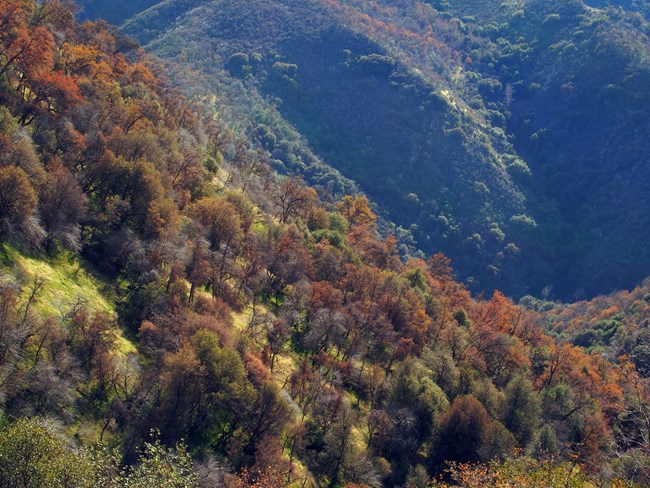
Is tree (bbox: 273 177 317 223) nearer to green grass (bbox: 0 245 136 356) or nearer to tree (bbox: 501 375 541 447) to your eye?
green grass (bbox: 0 245 136 356)

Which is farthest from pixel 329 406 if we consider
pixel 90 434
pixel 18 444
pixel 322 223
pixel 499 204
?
pixel 499 204

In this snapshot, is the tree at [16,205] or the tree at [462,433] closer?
the tree at [16,205]

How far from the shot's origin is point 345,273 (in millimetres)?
78688

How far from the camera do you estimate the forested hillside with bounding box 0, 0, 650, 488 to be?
38.1 meters

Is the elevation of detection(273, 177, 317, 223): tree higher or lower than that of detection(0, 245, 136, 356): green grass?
higher

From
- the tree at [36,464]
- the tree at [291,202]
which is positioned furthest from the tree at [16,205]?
the tree at [291,202]

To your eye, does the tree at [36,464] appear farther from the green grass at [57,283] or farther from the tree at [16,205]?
the tree at [16,205]

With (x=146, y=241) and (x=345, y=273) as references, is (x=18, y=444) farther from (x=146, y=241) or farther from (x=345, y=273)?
(x=345, y=273)

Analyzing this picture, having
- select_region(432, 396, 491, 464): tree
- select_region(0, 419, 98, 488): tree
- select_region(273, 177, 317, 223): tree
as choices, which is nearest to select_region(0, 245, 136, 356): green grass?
select_region(0, 419, 98, 488): tree

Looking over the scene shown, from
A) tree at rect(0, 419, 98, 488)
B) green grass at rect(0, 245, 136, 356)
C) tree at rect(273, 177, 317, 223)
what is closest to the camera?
tree at rect(0, 419, 98, 488)

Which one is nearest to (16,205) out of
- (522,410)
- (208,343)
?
(208,343)

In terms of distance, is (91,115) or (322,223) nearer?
(91,115)

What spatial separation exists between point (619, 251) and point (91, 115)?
165230 millimetres

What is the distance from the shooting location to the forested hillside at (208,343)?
38.1m
